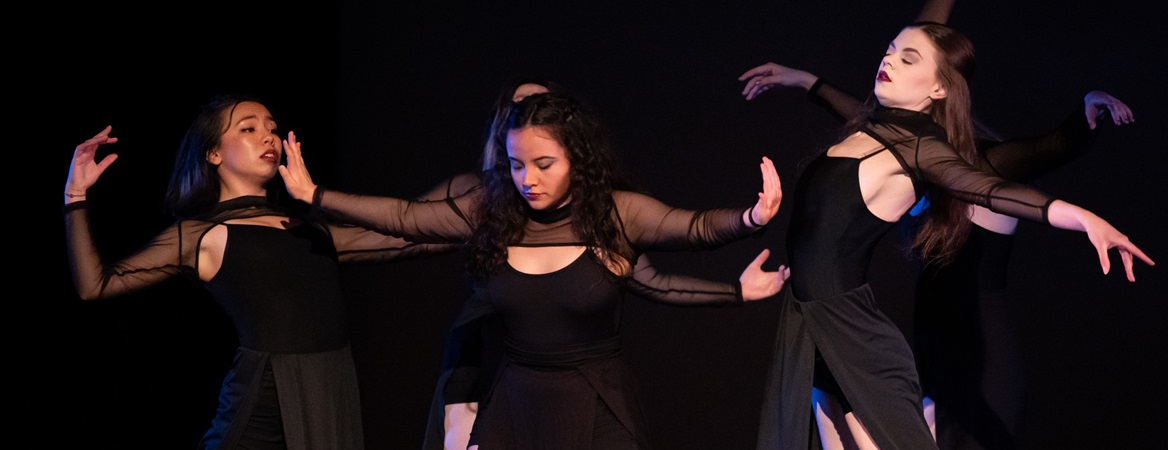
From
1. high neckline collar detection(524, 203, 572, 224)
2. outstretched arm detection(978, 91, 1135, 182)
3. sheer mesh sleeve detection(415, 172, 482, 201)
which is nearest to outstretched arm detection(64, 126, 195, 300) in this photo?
sheer mesh sleeve detection(415, 172, 482, 201)

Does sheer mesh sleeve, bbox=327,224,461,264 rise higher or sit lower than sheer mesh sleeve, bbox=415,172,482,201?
lower

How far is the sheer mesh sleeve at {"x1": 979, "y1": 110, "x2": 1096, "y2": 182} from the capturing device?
339 centimetres

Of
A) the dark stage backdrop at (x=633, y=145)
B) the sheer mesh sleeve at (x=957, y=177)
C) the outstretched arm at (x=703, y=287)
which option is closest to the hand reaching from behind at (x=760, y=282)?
the outstretched arm at (x=703, y=287)

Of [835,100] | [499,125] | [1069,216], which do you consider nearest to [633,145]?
[835,100]

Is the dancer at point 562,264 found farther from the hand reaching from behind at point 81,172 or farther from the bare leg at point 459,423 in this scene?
the hand reaching from behind at point 81,172

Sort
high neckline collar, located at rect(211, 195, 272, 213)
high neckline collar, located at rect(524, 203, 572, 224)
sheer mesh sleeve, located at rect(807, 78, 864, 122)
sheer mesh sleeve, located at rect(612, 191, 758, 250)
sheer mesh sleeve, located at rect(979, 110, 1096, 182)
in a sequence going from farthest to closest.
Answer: sheer mesh sleeve, located at rect(807, 78, 864, 122) → sheer mesh sleeve, located at rect(979, 110, 1096, 182) → high neckline collar, located at rect(211, 195, 272, 213) → high neckline collar, located at rect(524, 203, 572, 224) → sheer mesh sleeve, located at rect(612, 191, 758, 250)

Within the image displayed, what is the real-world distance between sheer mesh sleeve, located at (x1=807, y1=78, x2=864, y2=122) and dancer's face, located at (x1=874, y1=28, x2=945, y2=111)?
0.52 metres

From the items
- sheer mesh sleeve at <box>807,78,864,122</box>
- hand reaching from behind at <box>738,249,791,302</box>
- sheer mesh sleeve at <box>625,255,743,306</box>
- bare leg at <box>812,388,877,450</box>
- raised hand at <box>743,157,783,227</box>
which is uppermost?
sheer mesh sleeve at <box>807,78,864,122</box>

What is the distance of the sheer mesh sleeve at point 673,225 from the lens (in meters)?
2.68

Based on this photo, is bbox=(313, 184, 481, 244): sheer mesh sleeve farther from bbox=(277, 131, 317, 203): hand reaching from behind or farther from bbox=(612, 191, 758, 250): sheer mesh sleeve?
bbox=(612, 191, 758, 250): sheer mesh sleeve

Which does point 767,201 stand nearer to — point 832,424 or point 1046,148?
point 832,424

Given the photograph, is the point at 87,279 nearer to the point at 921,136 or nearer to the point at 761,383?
the point at 921,136

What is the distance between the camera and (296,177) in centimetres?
290

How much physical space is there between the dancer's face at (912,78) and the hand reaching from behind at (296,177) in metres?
1.46
